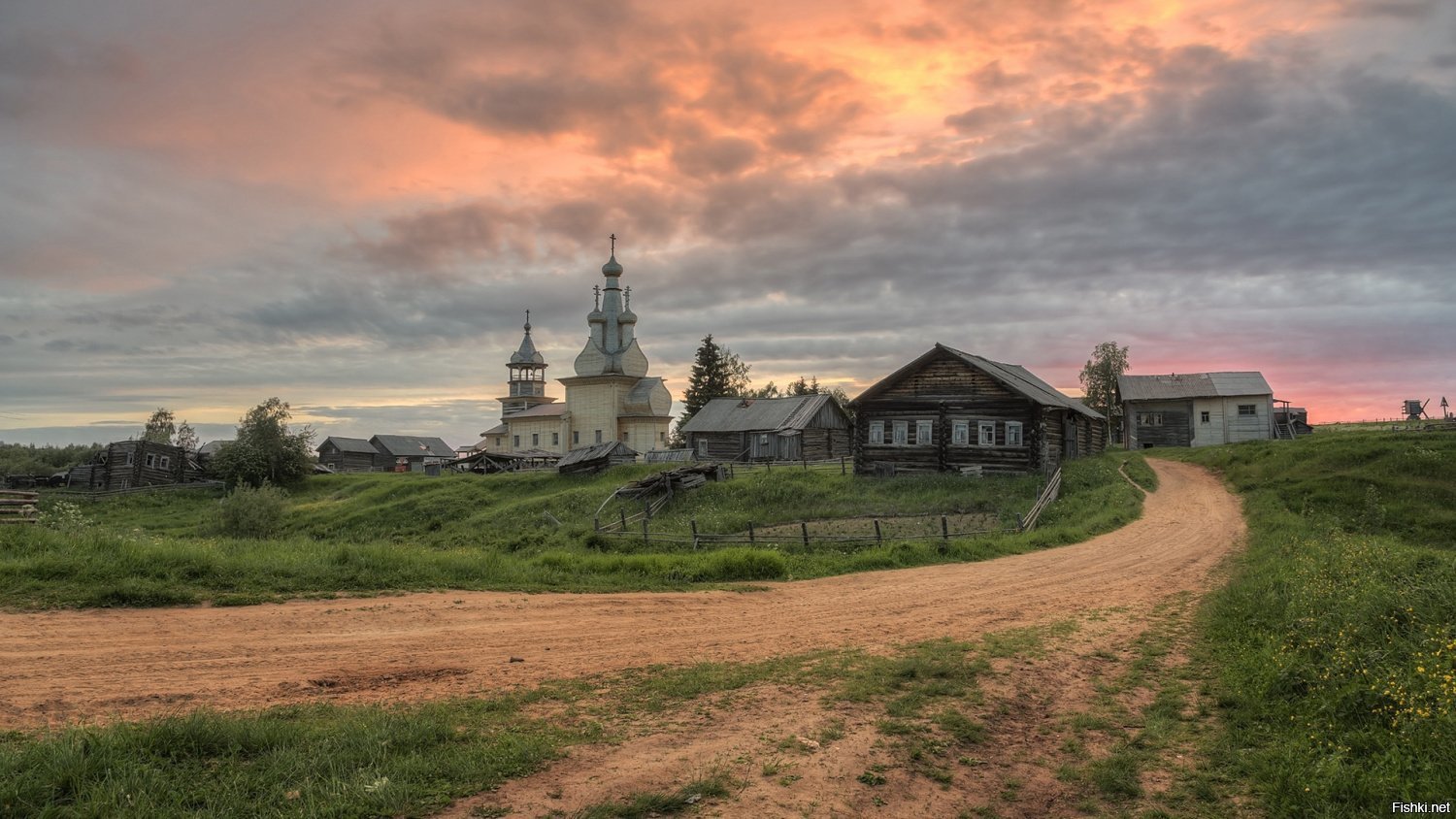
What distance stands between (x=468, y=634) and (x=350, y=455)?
8355 centimetres

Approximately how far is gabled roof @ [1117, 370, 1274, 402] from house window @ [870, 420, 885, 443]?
926 inches

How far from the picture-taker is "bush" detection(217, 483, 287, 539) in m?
38.0

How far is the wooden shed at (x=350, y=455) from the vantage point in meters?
85.6

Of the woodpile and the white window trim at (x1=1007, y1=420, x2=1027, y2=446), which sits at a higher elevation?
the white window trim at (x1=1007, y1=420, x2=1027, y2=446)

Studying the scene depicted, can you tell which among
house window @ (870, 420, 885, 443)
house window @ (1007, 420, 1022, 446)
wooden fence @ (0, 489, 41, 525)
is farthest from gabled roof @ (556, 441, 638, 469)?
wooden fence @ (0, 489, 41, 525)

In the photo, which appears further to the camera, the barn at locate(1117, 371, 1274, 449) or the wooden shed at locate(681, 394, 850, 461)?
the wooden shed at locate(681, 394, 850, 461)

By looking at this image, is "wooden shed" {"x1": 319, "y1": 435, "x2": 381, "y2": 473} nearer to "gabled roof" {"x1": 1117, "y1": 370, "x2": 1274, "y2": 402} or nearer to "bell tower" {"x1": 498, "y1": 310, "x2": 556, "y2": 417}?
"bell tower" {"x1": 498, "y1": 310, "x2": 556, "y2": 417}

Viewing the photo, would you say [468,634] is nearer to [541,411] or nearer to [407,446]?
[541,411]

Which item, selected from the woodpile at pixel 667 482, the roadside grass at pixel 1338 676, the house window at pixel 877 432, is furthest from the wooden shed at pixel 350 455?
the roadside grass at pixel 1338 676

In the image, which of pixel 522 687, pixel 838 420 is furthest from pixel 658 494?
pixel 522 687

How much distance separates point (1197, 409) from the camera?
5131 cm

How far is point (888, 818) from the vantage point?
6.11 m

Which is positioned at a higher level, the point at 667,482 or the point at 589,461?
the point at 589,461

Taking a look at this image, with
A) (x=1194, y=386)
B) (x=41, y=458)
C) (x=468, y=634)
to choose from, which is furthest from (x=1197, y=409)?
(x=41, y=458)
